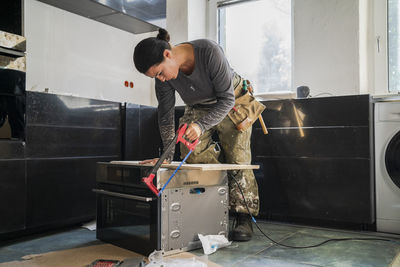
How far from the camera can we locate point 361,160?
2.30 m

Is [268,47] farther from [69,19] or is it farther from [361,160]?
[69,19]

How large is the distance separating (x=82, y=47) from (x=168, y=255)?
1.98m

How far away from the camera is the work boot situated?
2090 mm

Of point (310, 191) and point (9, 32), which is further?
point (310, 191)

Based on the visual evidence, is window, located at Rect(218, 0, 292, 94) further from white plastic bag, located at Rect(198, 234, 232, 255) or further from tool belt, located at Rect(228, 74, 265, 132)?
white plastic bag, located at Rect(198, 234, 232, 255)

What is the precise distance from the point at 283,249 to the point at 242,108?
2.67 ft

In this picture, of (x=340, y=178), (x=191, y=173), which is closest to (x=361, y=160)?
(x=340, y=178)

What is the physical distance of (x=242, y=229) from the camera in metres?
2.11

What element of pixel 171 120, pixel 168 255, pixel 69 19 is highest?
pixel 69 19

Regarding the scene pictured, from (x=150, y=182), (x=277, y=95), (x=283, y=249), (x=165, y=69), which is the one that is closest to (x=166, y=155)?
(x=150, y=182)

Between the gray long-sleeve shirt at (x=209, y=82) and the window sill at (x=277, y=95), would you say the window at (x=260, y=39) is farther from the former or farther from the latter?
the gray long-sleeve shirt at (x=209, y=82)

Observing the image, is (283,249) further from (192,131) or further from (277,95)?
(277,95)

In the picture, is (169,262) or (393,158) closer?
(169,262)

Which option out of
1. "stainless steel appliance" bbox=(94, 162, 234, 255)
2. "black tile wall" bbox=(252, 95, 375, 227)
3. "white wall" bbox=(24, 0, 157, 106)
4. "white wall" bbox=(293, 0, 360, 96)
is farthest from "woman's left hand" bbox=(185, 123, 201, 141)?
"white wall" bbox=(293, 0, 360, 96)
